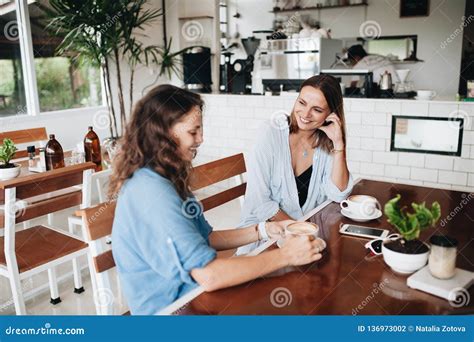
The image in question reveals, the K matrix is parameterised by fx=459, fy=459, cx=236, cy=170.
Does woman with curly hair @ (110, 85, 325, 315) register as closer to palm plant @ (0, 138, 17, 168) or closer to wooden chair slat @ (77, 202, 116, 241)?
wooden chair slat @ (77, 202, 116, 241)

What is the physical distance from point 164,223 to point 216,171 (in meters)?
0.98

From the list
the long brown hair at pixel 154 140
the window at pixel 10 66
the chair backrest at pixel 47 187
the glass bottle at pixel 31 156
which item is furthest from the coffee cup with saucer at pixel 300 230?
the window at pixel 10 66

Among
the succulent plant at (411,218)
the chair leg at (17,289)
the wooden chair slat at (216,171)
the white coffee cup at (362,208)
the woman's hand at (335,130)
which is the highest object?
the woman's hand at (335,130)

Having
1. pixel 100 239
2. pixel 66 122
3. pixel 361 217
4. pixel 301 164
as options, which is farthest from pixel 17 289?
pixel 66 122

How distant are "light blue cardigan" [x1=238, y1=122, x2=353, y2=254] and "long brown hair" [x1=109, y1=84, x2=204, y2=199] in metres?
0.68

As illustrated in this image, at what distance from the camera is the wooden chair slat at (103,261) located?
132 cm

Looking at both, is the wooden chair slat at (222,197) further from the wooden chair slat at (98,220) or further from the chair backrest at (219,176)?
the wooden chair slat at (98,220)

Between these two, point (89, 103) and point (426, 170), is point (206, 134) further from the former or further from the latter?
point (426, 170)

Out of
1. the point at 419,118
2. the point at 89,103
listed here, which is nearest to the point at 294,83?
the point at 419,118

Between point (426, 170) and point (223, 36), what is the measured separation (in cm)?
492

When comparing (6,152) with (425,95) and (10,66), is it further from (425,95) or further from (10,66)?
(425,95)

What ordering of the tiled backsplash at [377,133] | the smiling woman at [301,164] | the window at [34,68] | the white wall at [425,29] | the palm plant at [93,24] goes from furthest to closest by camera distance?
the white wall at [425,29] → the window at [34,68] → the palm plant at [93,24] → the tiled backsplash at [377,133] → the smiling woman at [301,164]

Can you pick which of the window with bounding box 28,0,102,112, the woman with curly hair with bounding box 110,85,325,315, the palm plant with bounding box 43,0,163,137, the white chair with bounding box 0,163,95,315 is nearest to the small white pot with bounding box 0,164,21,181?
the white chair with bounding box 0,163,95,315

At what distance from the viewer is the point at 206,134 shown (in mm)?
4527
